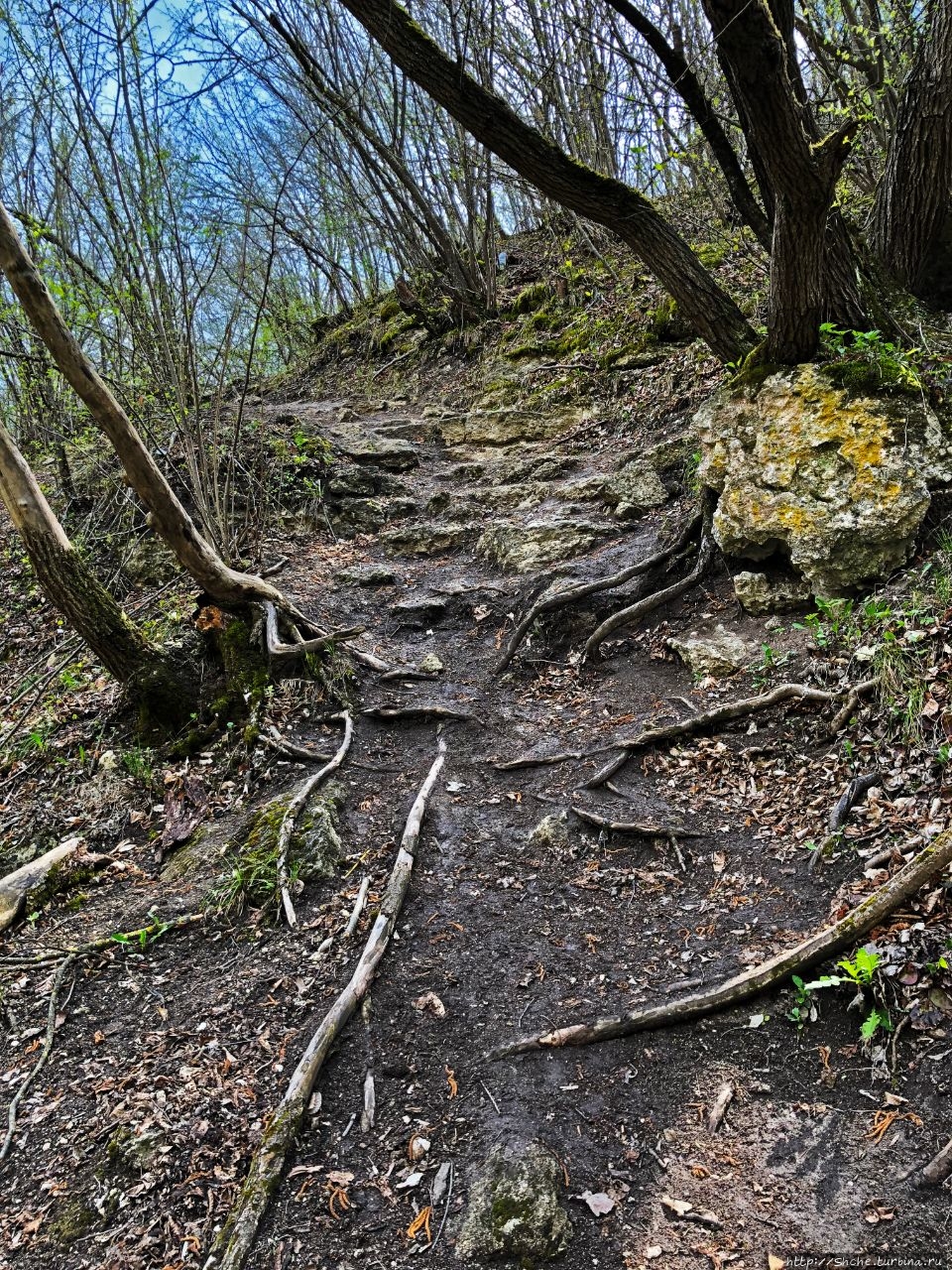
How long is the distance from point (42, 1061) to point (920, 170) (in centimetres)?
862

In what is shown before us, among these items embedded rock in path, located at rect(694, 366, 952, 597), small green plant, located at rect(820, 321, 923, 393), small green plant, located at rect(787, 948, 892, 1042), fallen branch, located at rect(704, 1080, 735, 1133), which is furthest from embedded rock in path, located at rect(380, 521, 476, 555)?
fallen branch, located at rect(704, 1080, 735, 1133)

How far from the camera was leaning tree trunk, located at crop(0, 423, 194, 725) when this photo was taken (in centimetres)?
560

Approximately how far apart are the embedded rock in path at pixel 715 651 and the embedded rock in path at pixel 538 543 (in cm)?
216

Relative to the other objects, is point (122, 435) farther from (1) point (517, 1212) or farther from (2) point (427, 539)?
(1) point (517, 1212)

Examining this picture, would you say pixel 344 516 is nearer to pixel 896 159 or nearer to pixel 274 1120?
pixel 896 159

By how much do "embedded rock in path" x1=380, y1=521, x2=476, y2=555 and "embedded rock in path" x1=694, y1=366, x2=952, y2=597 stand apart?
3705 millimetres

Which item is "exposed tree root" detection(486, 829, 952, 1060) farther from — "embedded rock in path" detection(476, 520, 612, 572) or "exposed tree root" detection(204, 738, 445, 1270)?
"embedded rock in path" detection(476, 520, 612, 572)

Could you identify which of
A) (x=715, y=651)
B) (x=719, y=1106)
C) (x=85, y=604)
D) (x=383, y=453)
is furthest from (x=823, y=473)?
(x=383, y=453)

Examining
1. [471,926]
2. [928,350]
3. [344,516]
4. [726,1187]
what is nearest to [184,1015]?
[471,926]

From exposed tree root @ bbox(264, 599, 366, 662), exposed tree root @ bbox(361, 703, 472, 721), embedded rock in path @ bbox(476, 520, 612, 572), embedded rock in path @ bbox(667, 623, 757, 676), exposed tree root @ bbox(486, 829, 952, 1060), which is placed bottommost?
exposed tree root @ bbox(486, 829, 952, 1060)

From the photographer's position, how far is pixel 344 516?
389 inches

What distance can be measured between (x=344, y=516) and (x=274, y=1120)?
807 centimetres

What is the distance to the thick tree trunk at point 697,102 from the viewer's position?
17.1 feet

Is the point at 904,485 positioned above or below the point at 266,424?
below
